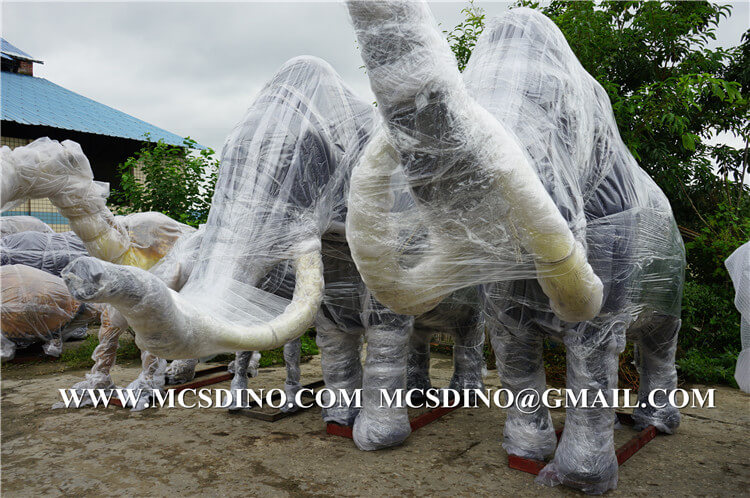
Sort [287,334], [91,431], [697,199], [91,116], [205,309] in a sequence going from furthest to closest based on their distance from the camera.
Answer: [91,116]
[697,199]
[91,431]
[287,334]
[205,309]

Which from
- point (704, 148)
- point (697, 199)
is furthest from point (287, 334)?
point (704, 148)

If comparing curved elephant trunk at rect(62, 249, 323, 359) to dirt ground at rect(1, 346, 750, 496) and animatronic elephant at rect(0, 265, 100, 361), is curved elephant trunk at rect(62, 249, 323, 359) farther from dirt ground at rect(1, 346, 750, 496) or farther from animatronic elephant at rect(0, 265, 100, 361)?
animatronic elephant at rect(0, 265, 100, 361)

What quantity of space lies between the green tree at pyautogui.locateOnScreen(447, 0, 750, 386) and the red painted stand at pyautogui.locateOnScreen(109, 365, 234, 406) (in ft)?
15.0

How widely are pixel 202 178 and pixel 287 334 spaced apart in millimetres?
5184

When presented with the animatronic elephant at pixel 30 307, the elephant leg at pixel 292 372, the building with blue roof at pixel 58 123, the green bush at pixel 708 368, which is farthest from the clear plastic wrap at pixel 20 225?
the green bush at pixel 708 368

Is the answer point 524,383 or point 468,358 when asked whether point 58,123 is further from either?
point 524,383

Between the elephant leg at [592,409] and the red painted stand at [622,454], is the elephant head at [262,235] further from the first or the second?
the red painted stand at [622,454]

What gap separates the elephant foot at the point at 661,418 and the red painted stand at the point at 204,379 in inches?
144

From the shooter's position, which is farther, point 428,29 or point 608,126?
point 608,126

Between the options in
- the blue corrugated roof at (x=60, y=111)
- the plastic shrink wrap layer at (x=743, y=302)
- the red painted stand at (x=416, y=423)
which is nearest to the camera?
the plastic shrink wrap layer at (x=743, y=302)

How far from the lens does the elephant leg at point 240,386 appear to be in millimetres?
4277

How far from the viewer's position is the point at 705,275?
247 inches

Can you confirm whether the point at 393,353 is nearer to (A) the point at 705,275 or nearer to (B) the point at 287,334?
(B) the point at 287,334

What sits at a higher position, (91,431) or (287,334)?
(287,334)
